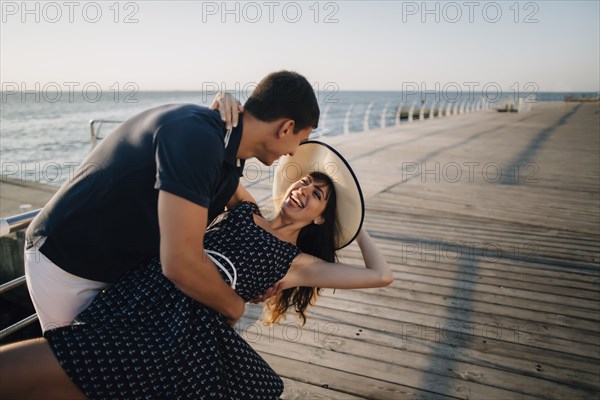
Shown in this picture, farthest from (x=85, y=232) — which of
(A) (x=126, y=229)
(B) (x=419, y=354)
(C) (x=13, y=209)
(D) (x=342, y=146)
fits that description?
(D) (x=342, y=146)

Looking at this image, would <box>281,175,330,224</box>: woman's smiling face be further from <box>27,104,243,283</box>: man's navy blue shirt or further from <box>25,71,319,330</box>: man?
<box>27,104,243,283</box>: man's navy blue shirt

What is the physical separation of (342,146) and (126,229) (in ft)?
32.9

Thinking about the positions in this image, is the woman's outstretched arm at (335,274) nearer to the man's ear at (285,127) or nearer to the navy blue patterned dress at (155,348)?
the navy blue patterned dress at (155,348)

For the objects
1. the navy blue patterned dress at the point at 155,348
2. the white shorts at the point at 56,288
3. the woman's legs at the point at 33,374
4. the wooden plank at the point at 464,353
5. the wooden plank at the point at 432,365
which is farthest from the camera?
the wooden plank at the point at 464,353

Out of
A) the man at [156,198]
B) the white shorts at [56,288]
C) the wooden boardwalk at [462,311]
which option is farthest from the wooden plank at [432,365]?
the white shorts at [56,288]

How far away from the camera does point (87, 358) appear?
1265 mm

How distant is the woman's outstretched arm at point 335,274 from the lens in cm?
196

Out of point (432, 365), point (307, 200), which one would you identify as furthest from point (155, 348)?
point (432, 365)

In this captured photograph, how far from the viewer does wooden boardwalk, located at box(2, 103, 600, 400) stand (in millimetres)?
2166

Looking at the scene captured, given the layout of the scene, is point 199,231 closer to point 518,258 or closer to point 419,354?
point 419,354

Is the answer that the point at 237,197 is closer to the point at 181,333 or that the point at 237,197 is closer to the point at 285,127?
the point at 285,127

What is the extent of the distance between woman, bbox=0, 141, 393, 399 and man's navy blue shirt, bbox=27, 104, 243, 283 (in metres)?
0.13

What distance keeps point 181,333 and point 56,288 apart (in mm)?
457

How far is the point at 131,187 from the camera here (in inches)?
53.4
